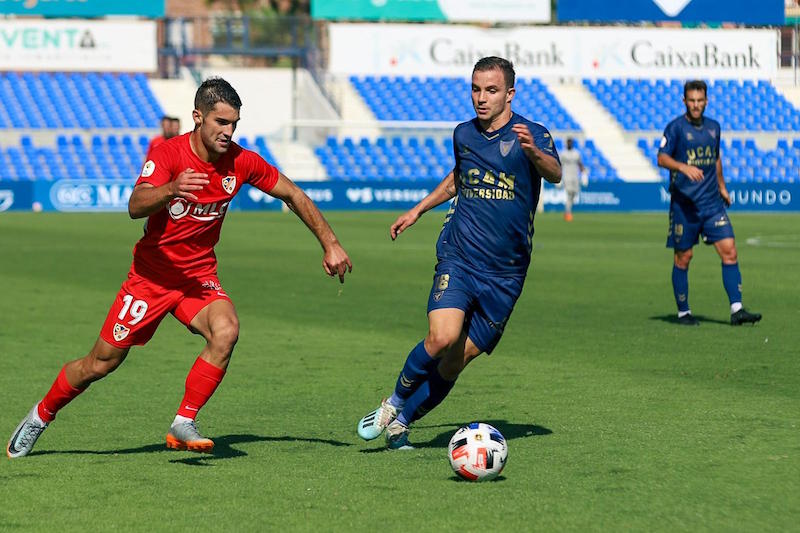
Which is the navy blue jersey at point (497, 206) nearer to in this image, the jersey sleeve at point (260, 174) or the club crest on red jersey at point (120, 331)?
the jersey sleeve at point (260, 174)

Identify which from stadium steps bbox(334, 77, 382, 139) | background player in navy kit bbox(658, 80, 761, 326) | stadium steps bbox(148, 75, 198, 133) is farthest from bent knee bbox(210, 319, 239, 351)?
stadium steps bbox(148, 75, 198, 133)

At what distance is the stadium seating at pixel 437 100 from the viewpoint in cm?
4519

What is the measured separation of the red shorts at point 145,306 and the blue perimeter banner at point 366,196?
30.0 meters

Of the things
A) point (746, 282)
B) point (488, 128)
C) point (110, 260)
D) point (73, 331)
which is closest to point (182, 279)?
point (488, 128)

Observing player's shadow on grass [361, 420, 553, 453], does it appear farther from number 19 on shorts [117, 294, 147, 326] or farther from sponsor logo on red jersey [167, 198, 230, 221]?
sponsor logo on red jersey [167, 198, 230, 221]

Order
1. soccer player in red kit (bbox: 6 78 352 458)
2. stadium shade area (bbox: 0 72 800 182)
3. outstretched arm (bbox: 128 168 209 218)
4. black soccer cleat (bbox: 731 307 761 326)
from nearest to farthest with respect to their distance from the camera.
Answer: outstretched arm (bbox: 128 168 209 218) → soccer player in red kit (bbox: 6 78 352 458) → black soccer cleat (bbox: 731 307 761 326) → stadium shade area (bbox: 0 72 800 182)

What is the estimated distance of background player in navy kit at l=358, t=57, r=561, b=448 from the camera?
6.81 metres

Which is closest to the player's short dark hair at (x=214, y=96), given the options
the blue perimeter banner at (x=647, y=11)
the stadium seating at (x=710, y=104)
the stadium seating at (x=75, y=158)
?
the stadium seating at (x=75, y=158)

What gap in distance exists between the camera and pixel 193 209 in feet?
21.7

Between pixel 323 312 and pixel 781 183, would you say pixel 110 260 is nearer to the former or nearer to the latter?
pixel 323 312

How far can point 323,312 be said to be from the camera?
14070mm

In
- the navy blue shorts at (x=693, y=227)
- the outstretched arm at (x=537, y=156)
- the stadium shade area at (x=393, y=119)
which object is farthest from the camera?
the stadium shade area at (x=393, y=119)

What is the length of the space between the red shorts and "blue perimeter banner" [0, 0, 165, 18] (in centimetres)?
3747

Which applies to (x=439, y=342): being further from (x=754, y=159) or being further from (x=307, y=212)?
(x=754, y=159)
